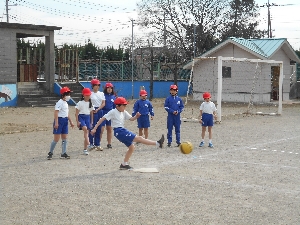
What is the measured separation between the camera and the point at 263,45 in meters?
36.4

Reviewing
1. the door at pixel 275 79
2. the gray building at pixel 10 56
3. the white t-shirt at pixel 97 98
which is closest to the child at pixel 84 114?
the white t-shirt at pixel 97 98

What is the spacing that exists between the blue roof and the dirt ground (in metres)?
20.1

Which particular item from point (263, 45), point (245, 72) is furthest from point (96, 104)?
point (263, 45)

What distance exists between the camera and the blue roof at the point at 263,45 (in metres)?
35.0

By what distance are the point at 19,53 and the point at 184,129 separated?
66.8 feet

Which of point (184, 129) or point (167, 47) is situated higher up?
point (167, 47)

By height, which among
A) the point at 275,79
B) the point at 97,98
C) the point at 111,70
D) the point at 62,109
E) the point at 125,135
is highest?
the point at 111,70

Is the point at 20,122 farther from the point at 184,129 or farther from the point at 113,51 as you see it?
the point at 113,51

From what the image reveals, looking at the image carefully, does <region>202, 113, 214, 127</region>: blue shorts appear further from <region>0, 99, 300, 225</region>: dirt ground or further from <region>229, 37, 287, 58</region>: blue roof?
<region>229, 37, 287, 58</region>: blue roof

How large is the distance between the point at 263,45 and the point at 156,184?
2925cm

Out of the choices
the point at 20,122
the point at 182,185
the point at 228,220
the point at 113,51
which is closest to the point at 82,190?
the point at 182,185

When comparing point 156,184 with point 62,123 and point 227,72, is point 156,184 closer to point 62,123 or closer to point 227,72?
point 62,123

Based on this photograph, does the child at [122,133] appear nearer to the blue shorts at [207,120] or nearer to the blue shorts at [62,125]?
the blue shorts at [62,125]

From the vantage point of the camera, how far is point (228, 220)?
6734mm
